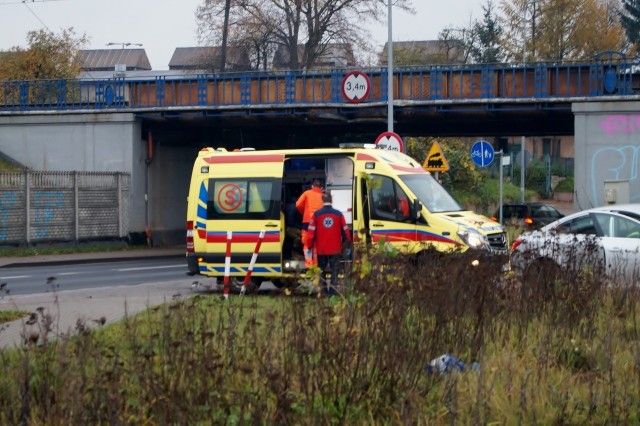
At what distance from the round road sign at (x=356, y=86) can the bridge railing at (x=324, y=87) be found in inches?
82.8

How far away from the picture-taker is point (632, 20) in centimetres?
8162

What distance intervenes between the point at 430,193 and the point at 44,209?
19836 mm

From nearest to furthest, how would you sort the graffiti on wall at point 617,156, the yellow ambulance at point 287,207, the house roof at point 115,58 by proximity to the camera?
the yellow ambulance at point 287,207, the graffiti on wall at point 617,156, the house roof at point 115,58

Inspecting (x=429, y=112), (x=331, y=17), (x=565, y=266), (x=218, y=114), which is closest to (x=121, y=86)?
(x=218, y=114)

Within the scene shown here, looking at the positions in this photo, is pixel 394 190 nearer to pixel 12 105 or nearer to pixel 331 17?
pixel 12 105

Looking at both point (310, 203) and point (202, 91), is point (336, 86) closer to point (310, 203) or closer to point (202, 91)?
point (202, 91)

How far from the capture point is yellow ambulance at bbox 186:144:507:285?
717 inches

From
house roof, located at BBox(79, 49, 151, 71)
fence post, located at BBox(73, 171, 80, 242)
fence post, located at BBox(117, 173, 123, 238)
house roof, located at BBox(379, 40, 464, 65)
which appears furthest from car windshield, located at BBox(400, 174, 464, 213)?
house roof, located at BBox(79, 49, 151, 71)

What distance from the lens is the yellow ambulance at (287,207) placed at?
1822cm

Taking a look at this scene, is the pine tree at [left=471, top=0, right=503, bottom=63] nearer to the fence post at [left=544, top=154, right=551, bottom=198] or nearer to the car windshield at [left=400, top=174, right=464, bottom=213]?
the fence post at [left=544, top=154, right=551, bottom=198]

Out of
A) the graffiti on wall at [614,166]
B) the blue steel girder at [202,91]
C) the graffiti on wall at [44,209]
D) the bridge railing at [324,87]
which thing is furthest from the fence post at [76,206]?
the graffiti on wall at [614,166]

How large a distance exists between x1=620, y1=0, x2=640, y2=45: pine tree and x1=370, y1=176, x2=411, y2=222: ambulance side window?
218ft

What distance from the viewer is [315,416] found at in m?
6.31

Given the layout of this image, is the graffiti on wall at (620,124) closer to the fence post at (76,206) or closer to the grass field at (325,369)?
the fence post at (76,206)
